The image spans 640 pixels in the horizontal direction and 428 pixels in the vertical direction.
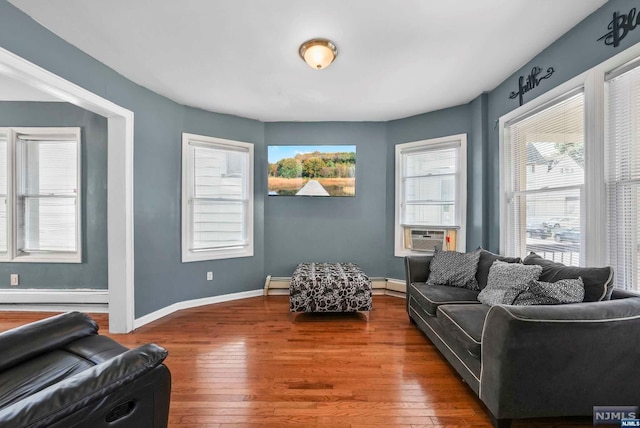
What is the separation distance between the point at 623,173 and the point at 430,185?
6.63 feet

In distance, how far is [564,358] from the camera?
55.7 inches

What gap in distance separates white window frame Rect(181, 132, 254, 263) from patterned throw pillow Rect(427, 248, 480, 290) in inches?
A: 99.9

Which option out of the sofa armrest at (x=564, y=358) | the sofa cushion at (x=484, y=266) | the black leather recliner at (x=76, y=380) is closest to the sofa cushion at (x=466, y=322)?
the sofa armrest at (x=564, y=358)

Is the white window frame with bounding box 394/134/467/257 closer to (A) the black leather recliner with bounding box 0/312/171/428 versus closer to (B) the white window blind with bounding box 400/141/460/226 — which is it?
(B) the white window blind with bounding box 400/141/460/226

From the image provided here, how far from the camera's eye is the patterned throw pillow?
2.70 m

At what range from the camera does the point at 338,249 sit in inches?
163

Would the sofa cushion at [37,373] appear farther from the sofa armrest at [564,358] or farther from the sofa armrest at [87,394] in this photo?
the sofa armrest at [564,358]

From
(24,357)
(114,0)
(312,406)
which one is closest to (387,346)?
(312,406)

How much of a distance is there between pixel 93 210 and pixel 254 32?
2.87m

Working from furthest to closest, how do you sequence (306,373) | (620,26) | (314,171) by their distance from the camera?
(314,171), (306,373), (620,26)

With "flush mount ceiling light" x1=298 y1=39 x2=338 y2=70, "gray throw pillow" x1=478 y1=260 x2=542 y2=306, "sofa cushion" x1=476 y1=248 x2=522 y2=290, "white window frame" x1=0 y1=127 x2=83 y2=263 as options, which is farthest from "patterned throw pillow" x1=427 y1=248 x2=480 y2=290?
"white window frame" x1=0 y1=127 x2=83 y2=263

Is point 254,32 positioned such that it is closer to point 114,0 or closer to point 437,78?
point 114,0

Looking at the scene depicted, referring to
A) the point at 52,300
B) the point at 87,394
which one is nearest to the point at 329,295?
the point at 87,394

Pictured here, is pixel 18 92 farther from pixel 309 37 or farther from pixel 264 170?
pixel 309 37
